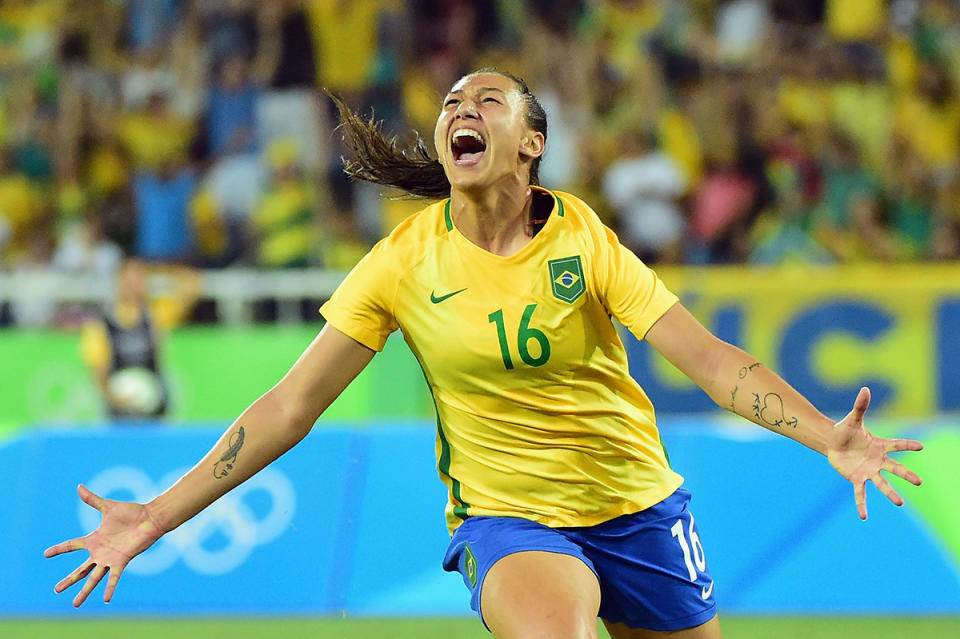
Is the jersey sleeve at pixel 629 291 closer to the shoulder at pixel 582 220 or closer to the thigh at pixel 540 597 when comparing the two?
the shoulder at pixel 582 220

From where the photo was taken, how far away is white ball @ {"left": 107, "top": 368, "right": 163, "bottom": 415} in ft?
36.4

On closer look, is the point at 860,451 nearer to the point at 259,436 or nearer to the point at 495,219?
the point at 495,219

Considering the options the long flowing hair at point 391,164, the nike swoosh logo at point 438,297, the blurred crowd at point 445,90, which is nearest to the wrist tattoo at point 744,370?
the nike swoosh logo at point 438,297

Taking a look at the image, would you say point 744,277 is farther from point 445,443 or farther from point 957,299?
point 445,443

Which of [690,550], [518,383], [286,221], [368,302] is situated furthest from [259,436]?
[286,221]

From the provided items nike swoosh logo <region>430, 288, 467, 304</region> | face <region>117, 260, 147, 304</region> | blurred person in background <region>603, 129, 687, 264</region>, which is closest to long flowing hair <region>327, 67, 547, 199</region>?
nike swoosh logo <region>430, 288, 467, 304</region>

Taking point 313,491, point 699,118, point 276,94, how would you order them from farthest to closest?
point 276,94 < point 699,118 < point 313,491

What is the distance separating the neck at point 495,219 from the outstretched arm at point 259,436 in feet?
1.62

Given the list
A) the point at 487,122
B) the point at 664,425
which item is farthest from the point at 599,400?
the point at 664,425

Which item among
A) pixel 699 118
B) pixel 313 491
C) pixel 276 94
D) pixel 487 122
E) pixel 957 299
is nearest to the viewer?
pixel 487 122

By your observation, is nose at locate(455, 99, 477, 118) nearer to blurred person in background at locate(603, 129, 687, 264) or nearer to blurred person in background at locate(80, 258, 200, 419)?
blurred person in background at locate(80, 258, 200, 419)

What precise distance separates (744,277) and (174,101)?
241 inches

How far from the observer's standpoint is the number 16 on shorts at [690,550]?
4434 millimetres

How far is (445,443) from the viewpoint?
450cm
